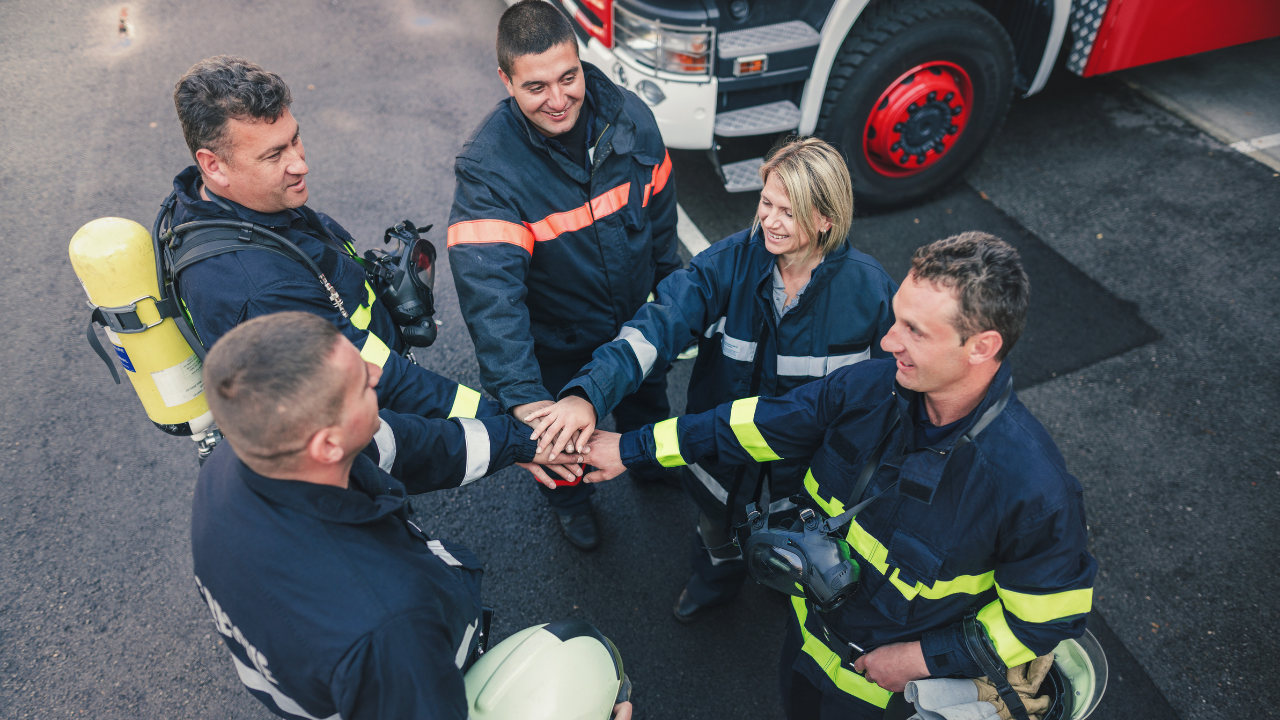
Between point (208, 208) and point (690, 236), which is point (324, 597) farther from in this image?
point (690, 236)

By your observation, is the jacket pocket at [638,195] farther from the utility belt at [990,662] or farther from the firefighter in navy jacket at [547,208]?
the utility belt at [990,662]

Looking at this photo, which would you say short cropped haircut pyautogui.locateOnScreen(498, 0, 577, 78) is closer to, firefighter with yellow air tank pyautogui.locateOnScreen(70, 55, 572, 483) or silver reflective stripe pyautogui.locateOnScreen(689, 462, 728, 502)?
firefighter with yellow air tank pyautogui.locateOnScreen(70, 55, 572, 483)

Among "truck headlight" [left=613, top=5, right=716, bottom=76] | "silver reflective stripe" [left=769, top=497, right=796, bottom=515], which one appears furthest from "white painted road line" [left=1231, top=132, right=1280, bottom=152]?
"silver reflective stripe" [left=769, top=497, right=796, bottom=515]

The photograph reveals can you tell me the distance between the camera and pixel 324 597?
140cm

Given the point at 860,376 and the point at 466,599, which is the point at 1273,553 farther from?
the point at 466,599

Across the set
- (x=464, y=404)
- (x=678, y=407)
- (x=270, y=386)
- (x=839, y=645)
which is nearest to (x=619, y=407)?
(x=678, y=407)

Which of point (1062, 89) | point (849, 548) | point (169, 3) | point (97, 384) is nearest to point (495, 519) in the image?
point (849, 548)

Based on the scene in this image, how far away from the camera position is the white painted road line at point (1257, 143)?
4.88 m

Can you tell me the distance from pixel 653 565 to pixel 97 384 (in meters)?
3.26

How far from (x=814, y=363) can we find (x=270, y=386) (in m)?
1.57

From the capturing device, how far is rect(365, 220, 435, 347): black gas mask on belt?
8.61 feet

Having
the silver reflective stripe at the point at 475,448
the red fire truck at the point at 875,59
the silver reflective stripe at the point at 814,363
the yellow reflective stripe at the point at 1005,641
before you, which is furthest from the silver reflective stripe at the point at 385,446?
the red fire truck at the point at 875,59

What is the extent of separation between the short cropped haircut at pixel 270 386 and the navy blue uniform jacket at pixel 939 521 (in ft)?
3.84

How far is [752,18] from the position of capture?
3.92 meters
